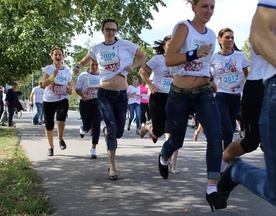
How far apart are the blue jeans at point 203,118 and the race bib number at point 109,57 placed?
1.75 m

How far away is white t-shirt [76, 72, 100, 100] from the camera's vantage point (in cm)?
844

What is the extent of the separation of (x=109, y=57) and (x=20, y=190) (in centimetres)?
216

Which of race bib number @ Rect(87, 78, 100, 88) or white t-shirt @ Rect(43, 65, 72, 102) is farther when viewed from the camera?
race bib number @ Rect(87, 78, 100, 88)

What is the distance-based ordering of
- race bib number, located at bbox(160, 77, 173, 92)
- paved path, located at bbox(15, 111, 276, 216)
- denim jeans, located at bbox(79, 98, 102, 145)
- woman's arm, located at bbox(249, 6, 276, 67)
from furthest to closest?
denim jeans, located at bbox(79, 98, 102, 145)
race bib number, located at bbox(160, 77, 173, 92)
paved path, located at bbox(15, 111, 276, 216)
woman's arm, located at bbox(249, 6, 276, 67)

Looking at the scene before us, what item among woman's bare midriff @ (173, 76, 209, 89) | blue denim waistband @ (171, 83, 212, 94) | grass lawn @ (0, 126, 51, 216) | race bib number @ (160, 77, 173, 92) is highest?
race bib number @ (160, 77, 173, 92)

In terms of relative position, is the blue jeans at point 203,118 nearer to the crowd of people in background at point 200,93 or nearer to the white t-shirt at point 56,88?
the crowd of people in background at point 200,93

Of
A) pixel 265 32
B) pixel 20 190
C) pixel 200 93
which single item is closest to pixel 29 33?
pixel 20 190

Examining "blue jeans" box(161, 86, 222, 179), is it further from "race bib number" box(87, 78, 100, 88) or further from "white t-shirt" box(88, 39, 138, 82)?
"race bib number" box(87, 78, 100, 88)

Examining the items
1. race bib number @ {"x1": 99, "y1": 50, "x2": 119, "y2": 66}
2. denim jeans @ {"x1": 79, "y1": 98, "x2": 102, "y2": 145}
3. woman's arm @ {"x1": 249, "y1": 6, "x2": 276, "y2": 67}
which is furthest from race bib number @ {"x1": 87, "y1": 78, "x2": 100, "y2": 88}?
woman's arm @ {"x1": 249, "y1": 6, "x2": 276, "y2": 67}

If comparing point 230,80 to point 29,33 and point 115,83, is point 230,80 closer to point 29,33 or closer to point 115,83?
point 115,83

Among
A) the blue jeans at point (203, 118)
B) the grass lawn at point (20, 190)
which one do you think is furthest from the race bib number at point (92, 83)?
the blue jeans at point (203, 118)

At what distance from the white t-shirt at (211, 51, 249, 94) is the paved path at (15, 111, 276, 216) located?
4.24 ft

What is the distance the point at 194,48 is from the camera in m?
4.25

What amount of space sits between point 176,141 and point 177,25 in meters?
1.20
